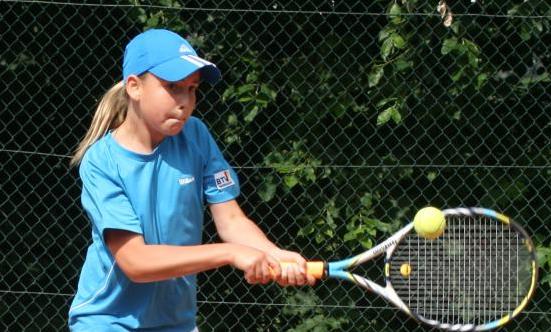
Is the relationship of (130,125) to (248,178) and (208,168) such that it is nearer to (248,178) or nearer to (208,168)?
(208,168)

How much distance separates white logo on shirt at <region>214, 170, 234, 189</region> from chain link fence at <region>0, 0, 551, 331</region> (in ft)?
6.18

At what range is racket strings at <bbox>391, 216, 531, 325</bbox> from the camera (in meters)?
3.97

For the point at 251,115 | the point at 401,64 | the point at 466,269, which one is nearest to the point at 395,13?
the point at 401,64

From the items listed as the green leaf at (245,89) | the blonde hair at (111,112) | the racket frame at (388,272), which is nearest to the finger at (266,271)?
the racket frame at (388,272)

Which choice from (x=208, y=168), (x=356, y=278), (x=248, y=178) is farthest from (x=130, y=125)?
(x=248, y=178)

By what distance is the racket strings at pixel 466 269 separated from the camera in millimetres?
3973

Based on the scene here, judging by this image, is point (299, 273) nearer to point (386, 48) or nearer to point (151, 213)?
point (151, 213)

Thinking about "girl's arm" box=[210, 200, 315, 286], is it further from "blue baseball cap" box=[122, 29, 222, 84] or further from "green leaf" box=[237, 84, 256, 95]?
"green leaf" box=[237, 84, 256, 95]

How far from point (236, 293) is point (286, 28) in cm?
119

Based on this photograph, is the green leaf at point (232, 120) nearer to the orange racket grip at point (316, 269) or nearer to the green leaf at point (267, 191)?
the green leaf at point (267, 191)

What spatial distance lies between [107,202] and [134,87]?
34 cm

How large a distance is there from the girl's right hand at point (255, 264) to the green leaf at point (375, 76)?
2315 mm

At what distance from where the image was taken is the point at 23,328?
5.44m

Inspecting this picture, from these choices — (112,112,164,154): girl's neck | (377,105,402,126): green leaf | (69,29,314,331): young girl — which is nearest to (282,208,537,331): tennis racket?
(69,29,314,331): young girl
